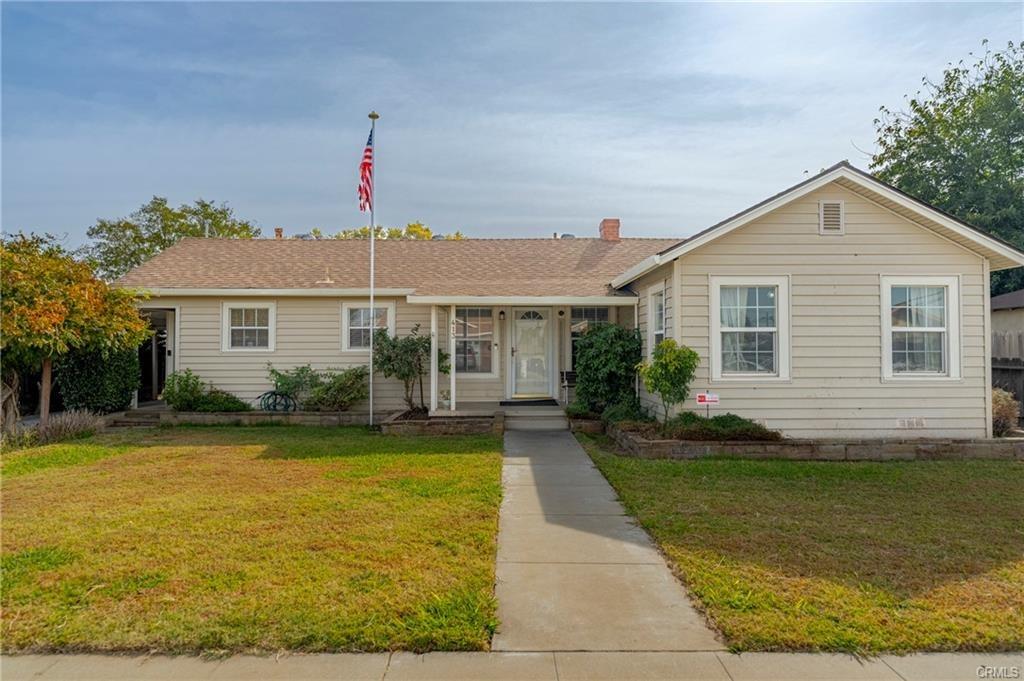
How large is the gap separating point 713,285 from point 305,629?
7.95m

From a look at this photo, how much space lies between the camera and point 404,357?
463 inches

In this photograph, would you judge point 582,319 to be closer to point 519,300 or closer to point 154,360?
point 519,300

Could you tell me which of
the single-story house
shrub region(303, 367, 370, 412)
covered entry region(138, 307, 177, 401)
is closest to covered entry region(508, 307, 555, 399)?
shrub region(303, 367, 370, 412)

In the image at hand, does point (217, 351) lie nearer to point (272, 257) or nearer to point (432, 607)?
point (272, 257)

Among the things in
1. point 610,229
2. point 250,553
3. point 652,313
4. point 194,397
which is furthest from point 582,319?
point 250,553

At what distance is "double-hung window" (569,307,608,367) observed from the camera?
13133 mm

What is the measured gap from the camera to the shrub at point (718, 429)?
28.5 ft

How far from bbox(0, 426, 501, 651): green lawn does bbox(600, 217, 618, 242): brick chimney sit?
32.4 feet

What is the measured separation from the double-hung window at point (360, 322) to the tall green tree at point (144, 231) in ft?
57.8

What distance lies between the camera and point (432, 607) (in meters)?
3.64

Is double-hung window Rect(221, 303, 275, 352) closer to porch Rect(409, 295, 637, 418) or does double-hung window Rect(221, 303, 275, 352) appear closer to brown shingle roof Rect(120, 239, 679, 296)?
brown shingle roof Rect(120, 239, 679, 296)

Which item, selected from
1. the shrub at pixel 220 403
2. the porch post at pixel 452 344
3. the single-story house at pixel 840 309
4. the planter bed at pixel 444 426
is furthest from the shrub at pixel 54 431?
the single-story house at pixel 840 309

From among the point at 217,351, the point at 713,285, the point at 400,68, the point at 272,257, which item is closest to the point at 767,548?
the point at 713,285

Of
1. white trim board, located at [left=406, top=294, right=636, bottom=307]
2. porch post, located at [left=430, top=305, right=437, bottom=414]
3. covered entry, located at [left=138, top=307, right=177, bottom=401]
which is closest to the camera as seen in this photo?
white trim board, located at [left=406, top=294, right=636, bottom=307]
